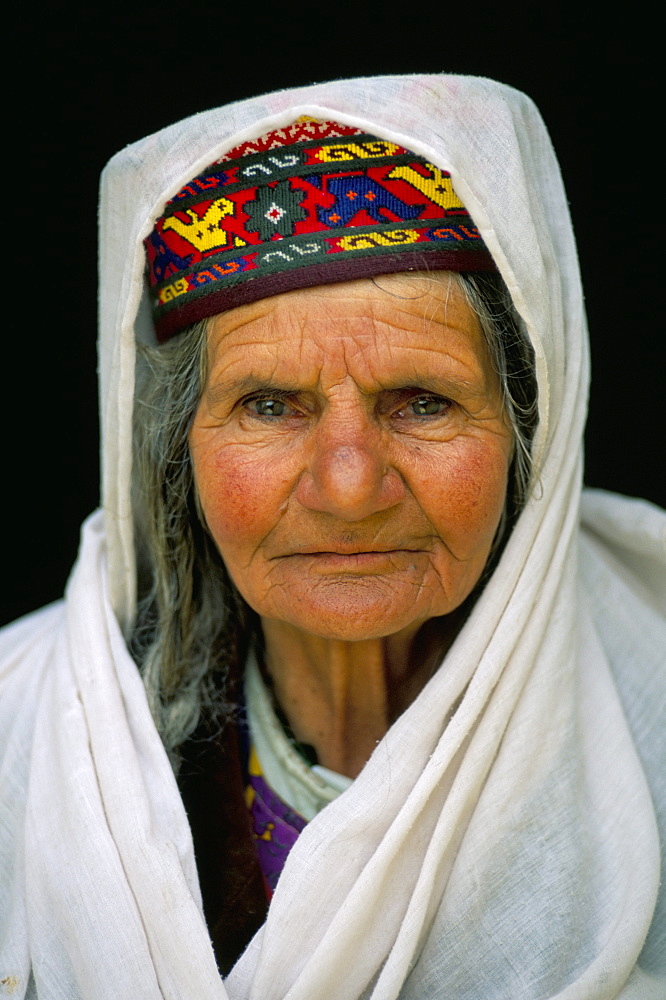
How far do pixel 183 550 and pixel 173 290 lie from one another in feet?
1.91

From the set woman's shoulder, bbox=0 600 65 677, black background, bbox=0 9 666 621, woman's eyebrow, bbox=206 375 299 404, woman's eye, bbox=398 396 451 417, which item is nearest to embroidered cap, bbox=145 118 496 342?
woman's eyebrow, bbox=206 375 299 404

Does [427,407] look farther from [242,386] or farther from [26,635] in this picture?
[26,635]

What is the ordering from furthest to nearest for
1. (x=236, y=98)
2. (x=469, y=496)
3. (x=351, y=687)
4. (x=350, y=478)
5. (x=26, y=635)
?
(x=236, y=98)
(x=26, y=635)
(x=351, y=687)
(x=469, y=496)
(x=350, y=478)

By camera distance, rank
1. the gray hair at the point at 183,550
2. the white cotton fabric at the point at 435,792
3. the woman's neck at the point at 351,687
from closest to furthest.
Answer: the white cotton fabric at the point at 435,792
the gray hair at the point at 183,550
the woman's neck at the point at 351,687

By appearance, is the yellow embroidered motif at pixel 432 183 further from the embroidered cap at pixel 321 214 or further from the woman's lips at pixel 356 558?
the woman's lips at pixel 356 558

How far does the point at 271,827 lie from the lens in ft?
5.90

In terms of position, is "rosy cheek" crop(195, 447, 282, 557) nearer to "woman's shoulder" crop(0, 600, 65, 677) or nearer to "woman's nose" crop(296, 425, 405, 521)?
"woman's nose" crop(296, 425, 405, 521)

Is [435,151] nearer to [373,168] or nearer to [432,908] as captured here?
[373,168]

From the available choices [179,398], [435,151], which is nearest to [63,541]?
[179,398]

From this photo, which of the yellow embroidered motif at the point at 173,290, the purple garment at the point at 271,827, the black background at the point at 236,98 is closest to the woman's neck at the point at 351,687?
the purple garment at the point at 271,827

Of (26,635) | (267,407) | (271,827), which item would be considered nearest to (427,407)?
(267,407)

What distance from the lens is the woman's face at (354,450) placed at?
5.00 ft

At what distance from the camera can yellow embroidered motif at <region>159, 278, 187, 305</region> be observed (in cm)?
168

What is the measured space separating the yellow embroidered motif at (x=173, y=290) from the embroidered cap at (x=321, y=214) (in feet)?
0.31
